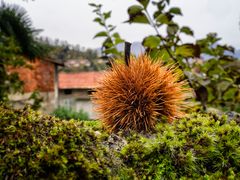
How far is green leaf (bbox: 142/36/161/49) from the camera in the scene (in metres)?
2.90

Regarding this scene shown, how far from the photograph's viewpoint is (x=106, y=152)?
143 cm

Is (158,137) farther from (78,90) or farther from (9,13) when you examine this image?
(78,90)

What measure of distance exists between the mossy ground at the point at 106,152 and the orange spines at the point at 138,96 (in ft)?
0.45

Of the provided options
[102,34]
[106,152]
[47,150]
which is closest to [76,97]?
[102,34]

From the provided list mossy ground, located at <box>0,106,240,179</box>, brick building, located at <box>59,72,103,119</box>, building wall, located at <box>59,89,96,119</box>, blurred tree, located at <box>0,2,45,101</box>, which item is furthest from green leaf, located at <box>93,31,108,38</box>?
building wall, located at <box>59,89,96,119</box>

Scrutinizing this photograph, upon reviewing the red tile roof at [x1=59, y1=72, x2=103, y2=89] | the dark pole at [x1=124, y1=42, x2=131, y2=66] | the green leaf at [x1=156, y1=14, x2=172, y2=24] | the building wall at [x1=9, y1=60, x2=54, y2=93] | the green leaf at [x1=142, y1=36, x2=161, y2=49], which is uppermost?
the green leaf at [x1=156, y1=14, x2=172, y2=24]

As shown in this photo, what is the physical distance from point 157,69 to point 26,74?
1441 centimetres

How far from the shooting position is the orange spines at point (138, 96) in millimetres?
1744

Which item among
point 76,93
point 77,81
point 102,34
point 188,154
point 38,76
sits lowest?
point 76,93

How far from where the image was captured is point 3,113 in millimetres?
1405

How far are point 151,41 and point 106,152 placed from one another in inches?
64.4

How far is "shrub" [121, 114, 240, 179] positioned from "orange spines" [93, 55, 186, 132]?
0.18 m

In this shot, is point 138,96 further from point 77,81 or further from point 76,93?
point 77,81

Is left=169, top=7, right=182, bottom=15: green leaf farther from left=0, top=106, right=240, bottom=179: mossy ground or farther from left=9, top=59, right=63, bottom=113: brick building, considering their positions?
left=9, top=59, right=63, bottom=113: brick building
